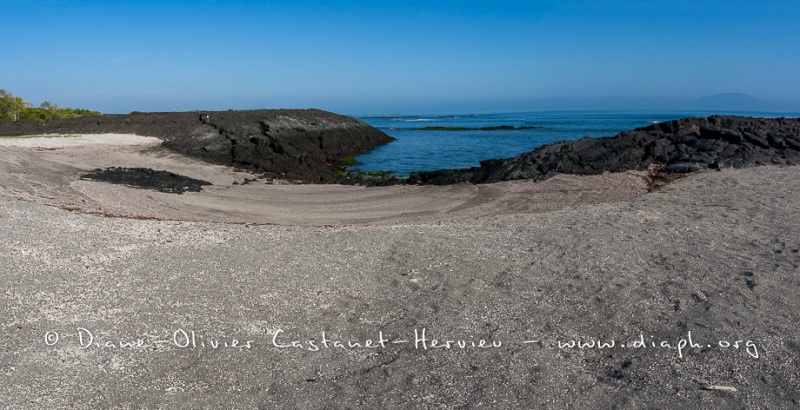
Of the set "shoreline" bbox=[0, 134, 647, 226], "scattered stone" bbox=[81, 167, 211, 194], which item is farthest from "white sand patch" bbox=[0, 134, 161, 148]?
"scattered stone" bbox=[81, 167, 211, 194]

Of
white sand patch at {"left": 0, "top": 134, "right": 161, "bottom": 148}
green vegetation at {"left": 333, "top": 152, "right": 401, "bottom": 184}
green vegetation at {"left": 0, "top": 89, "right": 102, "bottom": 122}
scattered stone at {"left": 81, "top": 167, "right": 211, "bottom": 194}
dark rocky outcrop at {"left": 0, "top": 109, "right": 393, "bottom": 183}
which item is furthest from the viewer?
green vegetation at {"left": 0, "top": 89, "right": 102, "bottom": 122}

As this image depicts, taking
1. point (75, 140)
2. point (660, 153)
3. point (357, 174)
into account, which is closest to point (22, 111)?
point (75, 140)

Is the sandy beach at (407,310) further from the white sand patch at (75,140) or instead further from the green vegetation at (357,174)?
the white sand patch at (75,140)

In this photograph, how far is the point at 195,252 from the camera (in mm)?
7809

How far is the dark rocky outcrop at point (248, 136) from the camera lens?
72.3ft

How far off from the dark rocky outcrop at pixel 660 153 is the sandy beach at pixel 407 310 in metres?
5.48

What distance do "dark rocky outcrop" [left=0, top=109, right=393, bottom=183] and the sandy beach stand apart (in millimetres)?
10805

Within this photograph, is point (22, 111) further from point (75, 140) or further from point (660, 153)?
point (660, 153)

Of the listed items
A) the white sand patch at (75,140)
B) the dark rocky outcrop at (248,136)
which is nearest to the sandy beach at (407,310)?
the white sand patch at (75,140)

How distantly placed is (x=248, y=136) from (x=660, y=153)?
18901 millimetres

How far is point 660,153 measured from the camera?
683 inches

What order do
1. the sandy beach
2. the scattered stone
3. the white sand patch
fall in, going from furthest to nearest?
the white sand patch < the scattered stone < the sandy beach

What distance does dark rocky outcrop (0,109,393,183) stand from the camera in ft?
72.3

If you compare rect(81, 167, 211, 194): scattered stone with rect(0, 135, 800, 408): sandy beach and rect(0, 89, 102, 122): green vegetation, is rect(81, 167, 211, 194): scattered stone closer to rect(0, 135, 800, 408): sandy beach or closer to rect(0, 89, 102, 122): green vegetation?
rect(0, 135, 800, 408): sandy beach
